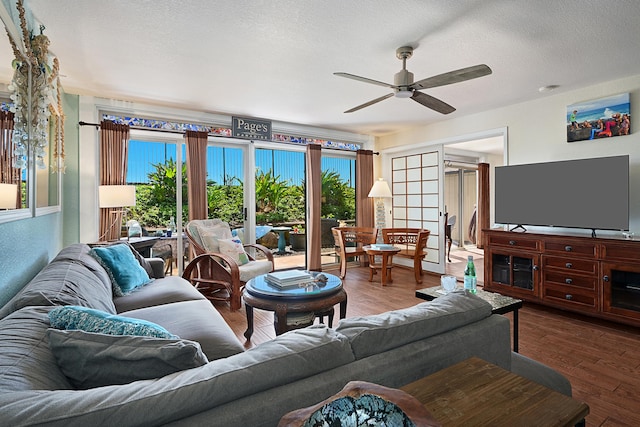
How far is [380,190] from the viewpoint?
223 inches

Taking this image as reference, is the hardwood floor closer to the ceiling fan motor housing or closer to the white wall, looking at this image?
the white wall

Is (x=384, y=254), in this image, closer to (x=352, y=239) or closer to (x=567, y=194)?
(x=352, y=239)

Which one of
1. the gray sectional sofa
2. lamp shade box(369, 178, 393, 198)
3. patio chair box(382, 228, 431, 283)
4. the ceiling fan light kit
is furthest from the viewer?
lamp shade box(369, 178, 393, 198)

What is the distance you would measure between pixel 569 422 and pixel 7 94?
268 cm

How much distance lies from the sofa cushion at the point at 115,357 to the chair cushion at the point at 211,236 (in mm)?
2938

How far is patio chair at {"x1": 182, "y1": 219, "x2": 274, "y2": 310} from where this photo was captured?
3.51 meters

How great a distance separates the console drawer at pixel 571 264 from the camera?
3.14 metres

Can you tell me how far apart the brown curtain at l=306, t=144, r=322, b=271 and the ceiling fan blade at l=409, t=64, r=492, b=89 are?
9.54ft

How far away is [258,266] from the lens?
12.1ft

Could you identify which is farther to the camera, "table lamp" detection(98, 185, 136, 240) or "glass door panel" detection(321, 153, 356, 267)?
"glass door panel" detection(321, 153, 356, 267)

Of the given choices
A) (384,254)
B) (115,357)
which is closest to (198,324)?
(115,357)

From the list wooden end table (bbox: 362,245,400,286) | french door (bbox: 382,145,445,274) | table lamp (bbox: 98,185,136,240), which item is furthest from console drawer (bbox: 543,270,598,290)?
table lamp (bbox: 98,185,136,240)

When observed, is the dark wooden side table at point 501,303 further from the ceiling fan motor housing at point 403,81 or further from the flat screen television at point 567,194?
the flat screen television at point 567,194

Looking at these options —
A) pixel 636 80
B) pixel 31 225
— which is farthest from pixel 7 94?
pixel 636 80
